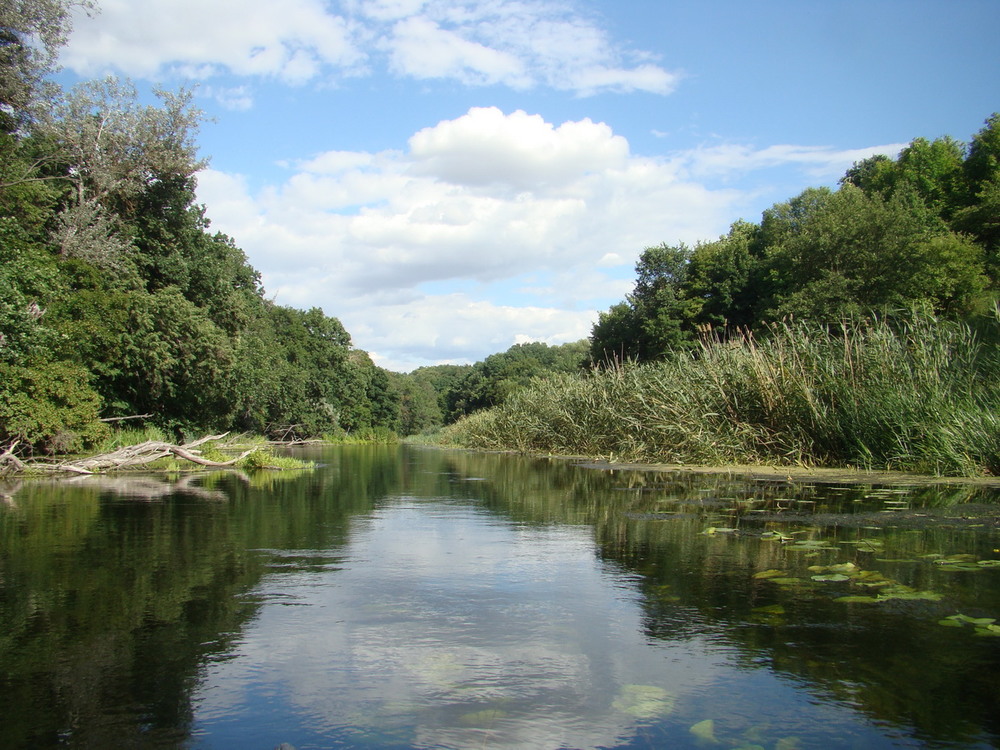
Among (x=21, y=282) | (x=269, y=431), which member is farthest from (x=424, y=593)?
(x=269, y=431)

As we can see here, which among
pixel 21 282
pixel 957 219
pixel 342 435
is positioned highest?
pixel 957 219

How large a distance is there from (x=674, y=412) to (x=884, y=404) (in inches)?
218

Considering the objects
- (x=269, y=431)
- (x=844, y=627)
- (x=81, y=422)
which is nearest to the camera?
(x=844, y=627)

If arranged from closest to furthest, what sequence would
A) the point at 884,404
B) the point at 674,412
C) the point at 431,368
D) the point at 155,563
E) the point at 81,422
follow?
the point at 155,563
the point at 884,404
the point at 81,422
the point at 674,412
the point at 431,368

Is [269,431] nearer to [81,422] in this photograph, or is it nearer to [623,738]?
[81,422]

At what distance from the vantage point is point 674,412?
1853 cm

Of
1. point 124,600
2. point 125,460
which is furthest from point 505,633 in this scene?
point 125,460

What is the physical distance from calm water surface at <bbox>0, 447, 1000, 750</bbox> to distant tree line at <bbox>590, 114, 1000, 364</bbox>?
20623 mm

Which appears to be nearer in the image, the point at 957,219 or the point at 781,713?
the point at 781,713

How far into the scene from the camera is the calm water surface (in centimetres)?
299

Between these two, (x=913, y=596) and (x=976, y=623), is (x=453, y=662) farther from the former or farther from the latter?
(x=913, y=596)

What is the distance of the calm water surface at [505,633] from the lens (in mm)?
2988

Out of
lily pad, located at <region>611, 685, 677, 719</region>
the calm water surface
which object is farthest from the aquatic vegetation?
lily pad, located at <region>611, 685, 677, 719</region>

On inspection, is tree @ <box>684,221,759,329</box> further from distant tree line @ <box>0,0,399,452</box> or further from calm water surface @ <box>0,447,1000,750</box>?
calm water surface @ <box>0,447,1000,750</box>
